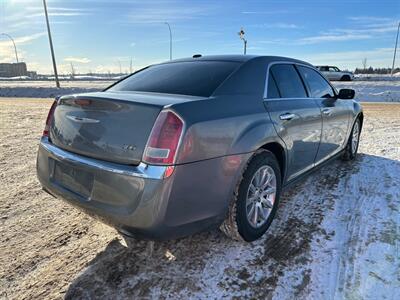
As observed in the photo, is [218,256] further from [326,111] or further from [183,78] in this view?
[326,111]

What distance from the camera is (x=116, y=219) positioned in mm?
2186

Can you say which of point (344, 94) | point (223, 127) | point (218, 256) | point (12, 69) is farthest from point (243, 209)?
point (12, 69)

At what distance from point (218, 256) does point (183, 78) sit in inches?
62.1

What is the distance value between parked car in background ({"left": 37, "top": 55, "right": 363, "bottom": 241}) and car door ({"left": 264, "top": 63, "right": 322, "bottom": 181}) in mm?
15

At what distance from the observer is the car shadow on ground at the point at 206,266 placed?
7.39ft

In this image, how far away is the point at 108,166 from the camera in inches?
87.4

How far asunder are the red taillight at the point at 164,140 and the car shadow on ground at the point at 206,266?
91cm

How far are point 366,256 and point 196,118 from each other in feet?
5.84

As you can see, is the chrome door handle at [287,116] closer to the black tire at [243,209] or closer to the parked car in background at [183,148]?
the parked car in background at [183,148]

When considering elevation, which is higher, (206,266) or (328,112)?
(328,112)

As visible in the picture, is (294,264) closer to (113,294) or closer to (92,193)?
(113,294)

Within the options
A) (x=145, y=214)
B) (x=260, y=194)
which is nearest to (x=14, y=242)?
(x=145, y=214)

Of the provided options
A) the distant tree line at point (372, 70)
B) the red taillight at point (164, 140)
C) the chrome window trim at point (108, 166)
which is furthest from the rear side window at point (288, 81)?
the distant tree line at point (372, 70)

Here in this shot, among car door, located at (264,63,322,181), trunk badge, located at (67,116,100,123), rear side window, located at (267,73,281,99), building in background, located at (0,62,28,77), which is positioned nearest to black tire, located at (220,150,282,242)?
car door, located at (264,63,322,181)
